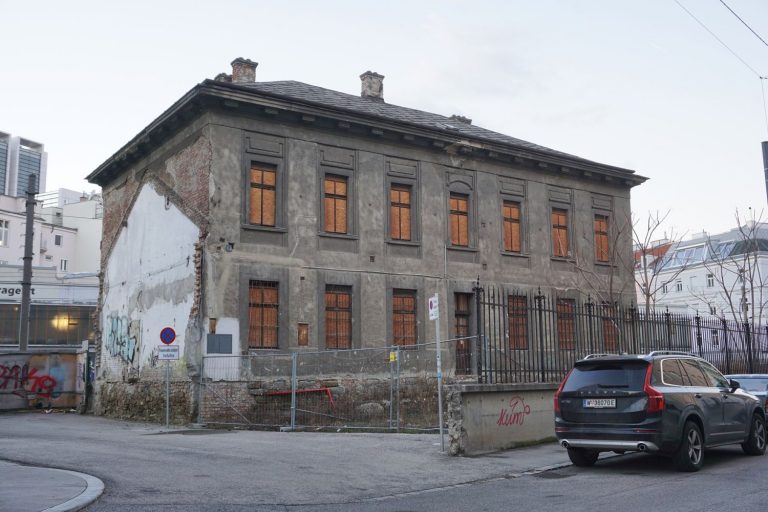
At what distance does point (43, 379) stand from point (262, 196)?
13474 millimetres

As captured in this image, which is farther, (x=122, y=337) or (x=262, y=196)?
(x=122, y=337)

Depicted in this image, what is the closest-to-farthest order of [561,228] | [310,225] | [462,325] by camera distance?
[310,225] < [462,325] < [561,228]

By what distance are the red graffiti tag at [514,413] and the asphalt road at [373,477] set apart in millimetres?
546

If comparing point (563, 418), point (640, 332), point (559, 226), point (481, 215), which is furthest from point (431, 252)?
point (563, 418)

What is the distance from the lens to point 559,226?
30109 millimetres

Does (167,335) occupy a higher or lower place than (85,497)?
higher

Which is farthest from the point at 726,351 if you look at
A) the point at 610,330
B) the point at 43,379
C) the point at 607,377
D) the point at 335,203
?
the point at 43,379

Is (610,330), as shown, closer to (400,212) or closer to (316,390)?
(316,390)

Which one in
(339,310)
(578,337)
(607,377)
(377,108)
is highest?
(377,108)

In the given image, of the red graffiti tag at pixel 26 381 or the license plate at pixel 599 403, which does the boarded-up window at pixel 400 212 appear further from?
the red graffiti tag at pixel 26 381

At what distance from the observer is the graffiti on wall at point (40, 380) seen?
29.2m

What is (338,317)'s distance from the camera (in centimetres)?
2403

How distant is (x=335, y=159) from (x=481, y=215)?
6.16 metres

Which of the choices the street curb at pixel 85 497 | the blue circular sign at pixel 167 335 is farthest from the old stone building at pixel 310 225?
the street curb at pixel 85 497
